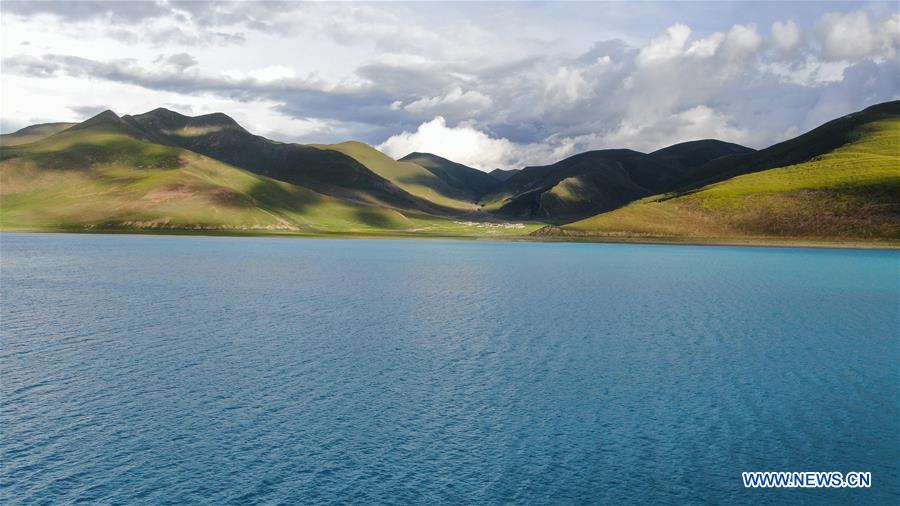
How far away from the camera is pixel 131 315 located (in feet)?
226

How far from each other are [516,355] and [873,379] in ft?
83.3

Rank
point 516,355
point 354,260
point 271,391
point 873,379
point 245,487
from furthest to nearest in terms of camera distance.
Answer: point 354,260
point 516,355
point 873,379
point 271,391
point 245,487

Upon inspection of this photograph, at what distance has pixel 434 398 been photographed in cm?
4044

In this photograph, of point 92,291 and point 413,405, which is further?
point 92,291

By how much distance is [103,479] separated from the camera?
27.9 meters

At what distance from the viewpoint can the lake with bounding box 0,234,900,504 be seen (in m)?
28.5

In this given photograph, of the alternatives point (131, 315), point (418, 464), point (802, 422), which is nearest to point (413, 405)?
point (418, 464)

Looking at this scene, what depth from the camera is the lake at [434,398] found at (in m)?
28.5

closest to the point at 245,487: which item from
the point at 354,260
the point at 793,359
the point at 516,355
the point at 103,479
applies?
the point at 103,479

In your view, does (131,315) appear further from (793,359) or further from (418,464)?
(793,359)

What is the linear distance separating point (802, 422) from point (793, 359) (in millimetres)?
18657

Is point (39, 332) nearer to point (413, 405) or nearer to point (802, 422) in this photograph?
point (413, 405)

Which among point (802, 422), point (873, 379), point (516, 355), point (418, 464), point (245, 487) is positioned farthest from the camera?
point (516, 355)

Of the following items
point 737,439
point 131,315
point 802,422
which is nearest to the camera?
point 737,439
